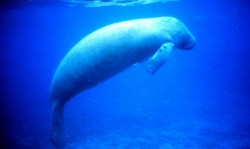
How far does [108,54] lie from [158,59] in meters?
1.10

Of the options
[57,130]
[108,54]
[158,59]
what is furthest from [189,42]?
[57,130]

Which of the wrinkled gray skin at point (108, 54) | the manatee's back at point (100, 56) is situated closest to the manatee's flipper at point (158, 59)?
the wrinkled gray skin at point (108, 54)

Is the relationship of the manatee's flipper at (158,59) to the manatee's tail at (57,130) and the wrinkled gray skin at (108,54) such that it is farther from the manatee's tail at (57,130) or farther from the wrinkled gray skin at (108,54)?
the manatee's tail at (57,130)

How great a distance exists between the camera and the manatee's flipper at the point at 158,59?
5.87 metres

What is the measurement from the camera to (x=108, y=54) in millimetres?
5973

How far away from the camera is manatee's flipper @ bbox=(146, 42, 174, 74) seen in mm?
5871

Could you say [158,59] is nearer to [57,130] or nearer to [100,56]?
[100,56]

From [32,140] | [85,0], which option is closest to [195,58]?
[85,0]

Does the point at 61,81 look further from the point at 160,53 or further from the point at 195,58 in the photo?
the point at 195,58

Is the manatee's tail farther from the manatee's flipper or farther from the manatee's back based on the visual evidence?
the manatee's flipper

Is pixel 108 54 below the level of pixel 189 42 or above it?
below

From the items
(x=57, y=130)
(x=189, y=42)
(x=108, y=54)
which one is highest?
(x=189, y=42)

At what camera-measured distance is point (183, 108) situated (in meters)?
22.8

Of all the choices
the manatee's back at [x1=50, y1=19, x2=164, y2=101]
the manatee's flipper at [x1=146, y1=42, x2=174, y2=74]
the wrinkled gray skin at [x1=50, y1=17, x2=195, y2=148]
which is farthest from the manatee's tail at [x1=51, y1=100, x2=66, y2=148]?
the manatee's flipper at [x1=146, y1=42, x2=174, y2=74]
